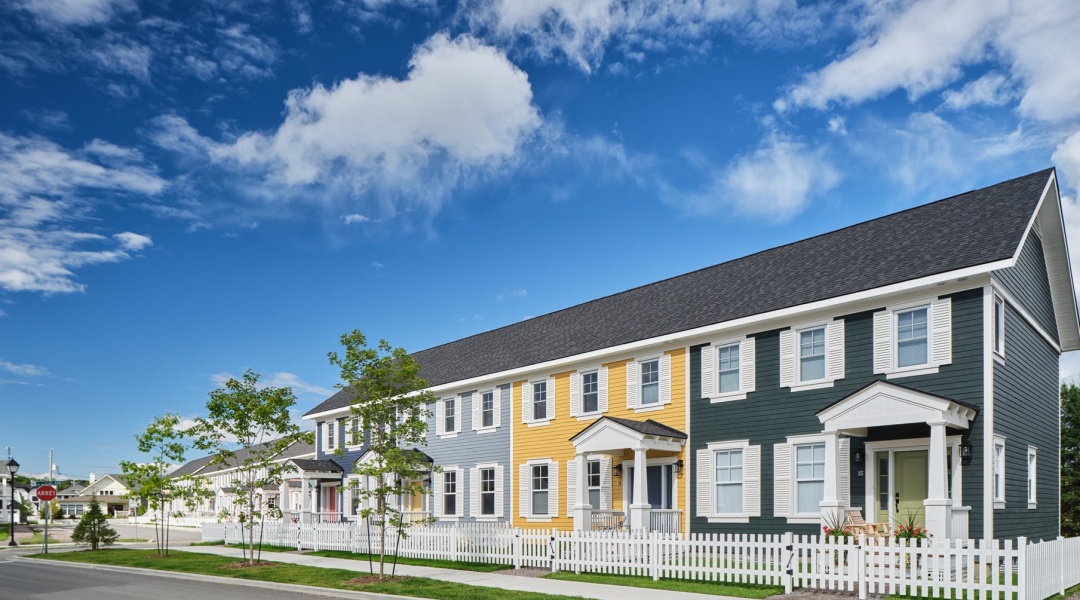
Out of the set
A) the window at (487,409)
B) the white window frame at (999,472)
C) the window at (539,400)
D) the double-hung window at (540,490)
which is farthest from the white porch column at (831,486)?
the window at (487,409)

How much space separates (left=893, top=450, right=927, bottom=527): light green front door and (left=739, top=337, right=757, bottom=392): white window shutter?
12.9ft

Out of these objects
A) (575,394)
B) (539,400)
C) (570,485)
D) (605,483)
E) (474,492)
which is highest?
(575,394)

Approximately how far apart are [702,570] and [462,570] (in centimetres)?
673

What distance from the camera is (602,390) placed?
2619cm

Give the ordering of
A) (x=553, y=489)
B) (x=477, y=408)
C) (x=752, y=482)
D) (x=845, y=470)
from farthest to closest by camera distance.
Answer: (x=477, y=408), (x=553, y=489), (x=752, y=482), (x=845, y=470)

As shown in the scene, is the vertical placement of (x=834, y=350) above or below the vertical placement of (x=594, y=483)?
above

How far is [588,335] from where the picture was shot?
2788 centimetres

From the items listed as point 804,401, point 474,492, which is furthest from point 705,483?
point 474,492

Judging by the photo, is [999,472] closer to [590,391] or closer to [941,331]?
[941,331]

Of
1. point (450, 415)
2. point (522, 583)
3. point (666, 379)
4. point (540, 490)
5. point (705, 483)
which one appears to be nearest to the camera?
point (522, 583)

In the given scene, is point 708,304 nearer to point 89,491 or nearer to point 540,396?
point 540,396

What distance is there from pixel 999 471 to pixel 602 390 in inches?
434

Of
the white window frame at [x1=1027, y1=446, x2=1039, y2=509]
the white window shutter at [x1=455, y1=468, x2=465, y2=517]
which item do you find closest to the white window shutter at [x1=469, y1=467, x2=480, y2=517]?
the white window shutter at [x1=455, y1=468, x2=465, y2=517]

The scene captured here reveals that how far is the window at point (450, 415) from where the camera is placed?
1288 inches
